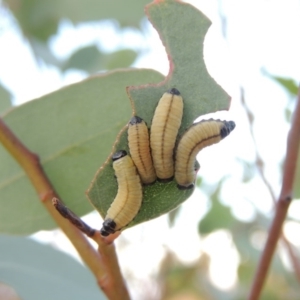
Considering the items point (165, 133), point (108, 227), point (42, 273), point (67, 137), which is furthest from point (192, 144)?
point (42, 273)

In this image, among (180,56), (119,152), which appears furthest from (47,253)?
(180,56)

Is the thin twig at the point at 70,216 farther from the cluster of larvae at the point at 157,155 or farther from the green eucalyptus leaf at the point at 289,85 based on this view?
the green eucalyptus leaf at the point at 289,85

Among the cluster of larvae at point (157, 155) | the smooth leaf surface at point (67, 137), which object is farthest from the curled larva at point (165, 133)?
the smooth leaf surface at point (67, 137)

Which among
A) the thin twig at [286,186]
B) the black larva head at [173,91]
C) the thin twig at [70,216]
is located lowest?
the thin twig at [286,186]

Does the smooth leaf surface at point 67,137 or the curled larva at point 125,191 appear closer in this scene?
the curled larva at point 125,191

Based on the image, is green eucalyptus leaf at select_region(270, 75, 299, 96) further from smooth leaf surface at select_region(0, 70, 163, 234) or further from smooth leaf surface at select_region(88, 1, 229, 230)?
smooth leaf surface at select_region(88, 1, 229, 230)

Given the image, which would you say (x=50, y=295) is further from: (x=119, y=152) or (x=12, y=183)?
(x=119, y=152)
